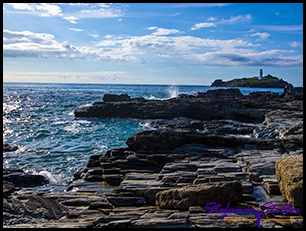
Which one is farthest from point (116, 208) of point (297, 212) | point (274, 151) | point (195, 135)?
point (274, 151)

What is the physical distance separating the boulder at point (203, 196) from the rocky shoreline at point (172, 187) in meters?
0.03

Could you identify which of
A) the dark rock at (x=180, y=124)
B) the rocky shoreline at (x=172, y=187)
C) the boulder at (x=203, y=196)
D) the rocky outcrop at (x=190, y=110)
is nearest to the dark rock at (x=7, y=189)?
the rocky shoreline at (x=172, y=187)

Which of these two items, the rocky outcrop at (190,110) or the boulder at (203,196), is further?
the rocky outcrop at (190,110)

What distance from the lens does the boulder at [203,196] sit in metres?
7.82

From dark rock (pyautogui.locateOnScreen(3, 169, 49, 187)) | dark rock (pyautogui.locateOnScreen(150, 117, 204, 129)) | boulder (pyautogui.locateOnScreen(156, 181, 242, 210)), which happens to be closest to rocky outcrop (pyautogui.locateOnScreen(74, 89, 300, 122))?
dark rock (pyautogui.locateOnScreen(150, 117, 204, 129))

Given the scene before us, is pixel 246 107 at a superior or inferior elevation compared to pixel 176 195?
superior

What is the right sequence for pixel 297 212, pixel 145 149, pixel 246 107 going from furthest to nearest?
1. pixel 246 107
2. pixel 145 149
3. pixel 297 212

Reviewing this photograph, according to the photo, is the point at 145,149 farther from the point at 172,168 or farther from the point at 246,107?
the point at 246,107

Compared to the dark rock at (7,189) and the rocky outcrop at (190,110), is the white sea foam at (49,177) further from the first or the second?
the rocky outcrop at (190,110)

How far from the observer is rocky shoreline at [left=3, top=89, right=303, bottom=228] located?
712 cm

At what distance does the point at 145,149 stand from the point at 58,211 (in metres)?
6.99

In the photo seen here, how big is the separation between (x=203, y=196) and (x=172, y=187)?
2.06 m

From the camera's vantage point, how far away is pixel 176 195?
26.8 feet

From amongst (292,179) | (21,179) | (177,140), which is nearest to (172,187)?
(292,179)
